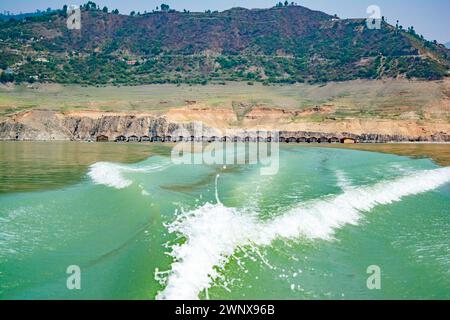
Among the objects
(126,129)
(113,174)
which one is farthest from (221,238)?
(126,129)

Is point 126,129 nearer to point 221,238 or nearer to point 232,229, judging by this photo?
point 232,229

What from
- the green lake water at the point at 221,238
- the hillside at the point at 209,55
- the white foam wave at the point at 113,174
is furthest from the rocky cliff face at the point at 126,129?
the green lake water at the point at 221,238

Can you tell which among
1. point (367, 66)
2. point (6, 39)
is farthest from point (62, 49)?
point (367, 66)

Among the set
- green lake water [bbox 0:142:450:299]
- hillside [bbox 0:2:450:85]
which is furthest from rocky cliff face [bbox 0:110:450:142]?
green lake water [bbox 0:142:450:299]

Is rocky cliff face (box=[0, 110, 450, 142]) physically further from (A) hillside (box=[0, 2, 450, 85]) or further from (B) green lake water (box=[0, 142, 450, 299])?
(B) green lake water (box=[0, 142, 450, 299])

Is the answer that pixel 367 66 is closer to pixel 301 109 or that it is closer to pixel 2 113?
pixel 301 109

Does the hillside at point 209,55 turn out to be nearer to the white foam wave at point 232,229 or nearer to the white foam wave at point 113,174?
the white foam wave at point 113,174
